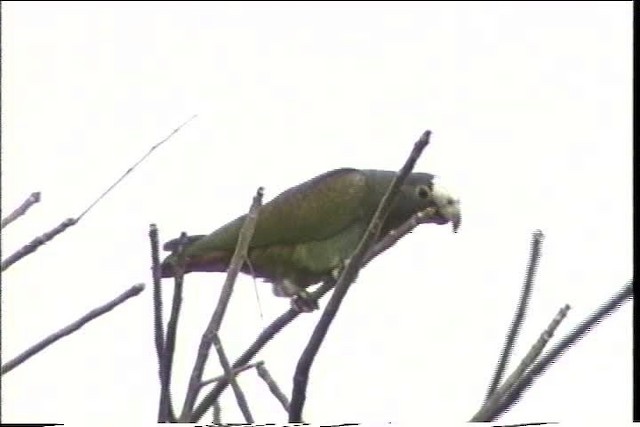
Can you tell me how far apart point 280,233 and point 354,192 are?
0.36m

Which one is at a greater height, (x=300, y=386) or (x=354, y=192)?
(x=354, y=192)

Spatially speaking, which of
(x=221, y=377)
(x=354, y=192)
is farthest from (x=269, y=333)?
(x=354, y=192)

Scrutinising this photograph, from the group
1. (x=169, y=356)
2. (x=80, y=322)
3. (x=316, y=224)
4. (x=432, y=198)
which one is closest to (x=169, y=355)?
(x=169, y=356)

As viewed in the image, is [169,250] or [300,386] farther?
[169,250]

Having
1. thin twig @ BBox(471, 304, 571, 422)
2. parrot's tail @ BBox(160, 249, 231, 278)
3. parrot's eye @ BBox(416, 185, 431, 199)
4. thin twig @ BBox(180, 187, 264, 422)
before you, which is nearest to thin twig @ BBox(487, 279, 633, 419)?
thin twig @ BBox(471, 304, 571, 422)

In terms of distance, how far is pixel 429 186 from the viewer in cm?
398

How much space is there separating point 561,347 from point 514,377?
0.10 m

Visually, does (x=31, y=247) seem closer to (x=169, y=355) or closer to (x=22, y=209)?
(x=22, y=209)

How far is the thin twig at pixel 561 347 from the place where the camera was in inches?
42.7

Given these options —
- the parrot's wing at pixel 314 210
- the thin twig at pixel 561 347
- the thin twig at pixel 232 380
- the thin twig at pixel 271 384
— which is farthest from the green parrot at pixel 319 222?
the thin twig at pixel 561 347

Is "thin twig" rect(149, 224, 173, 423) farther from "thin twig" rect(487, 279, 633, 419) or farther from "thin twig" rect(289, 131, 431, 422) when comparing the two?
"thin twig" rect(487, 279, 633, 419)

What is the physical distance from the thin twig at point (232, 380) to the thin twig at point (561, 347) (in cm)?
37

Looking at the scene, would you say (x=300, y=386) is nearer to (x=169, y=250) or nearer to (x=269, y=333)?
(x=269, y=333)

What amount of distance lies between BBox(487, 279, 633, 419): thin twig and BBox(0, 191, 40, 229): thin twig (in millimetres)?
759
